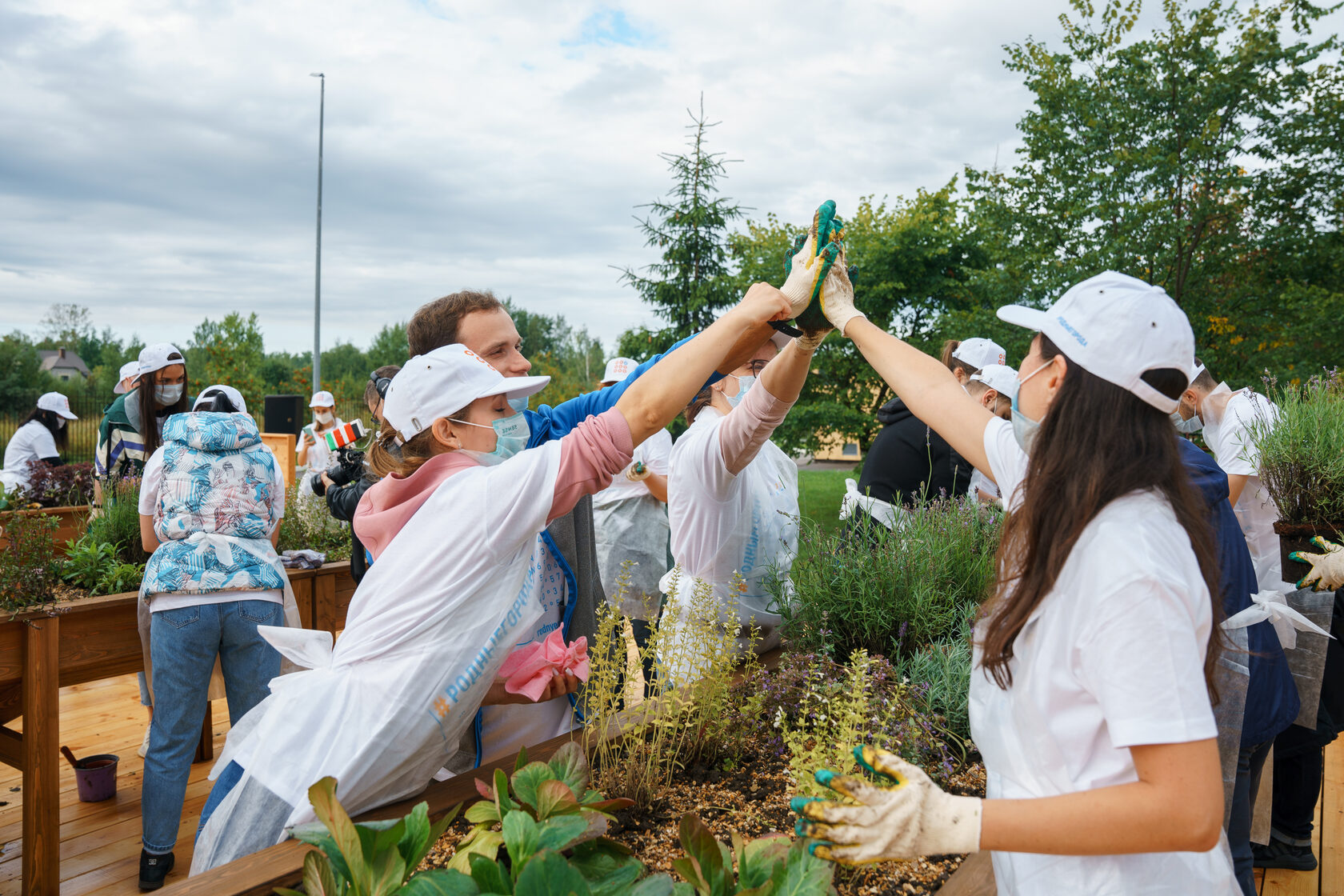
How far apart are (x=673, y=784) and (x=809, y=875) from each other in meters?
0.80

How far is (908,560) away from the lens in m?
2.69

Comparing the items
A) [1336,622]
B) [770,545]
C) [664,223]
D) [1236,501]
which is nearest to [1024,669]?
[770,545]

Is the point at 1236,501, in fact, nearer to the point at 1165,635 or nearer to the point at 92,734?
the point at 1165,635

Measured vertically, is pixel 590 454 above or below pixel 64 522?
above

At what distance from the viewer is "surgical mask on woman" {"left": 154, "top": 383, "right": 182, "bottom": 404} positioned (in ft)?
14.7

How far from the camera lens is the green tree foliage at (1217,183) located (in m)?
7.23

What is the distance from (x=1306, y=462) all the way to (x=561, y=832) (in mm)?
3358

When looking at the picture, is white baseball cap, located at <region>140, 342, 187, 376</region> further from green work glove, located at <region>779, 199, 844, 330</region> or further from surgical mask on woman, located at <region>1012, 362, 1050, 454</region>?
surgical mask on woman, located at <region>1012, 362, 1050, 454</region>

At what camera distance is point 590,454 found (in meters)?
1.57

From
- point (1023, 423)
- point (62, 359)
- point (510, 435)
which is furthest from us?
point (62, 359)

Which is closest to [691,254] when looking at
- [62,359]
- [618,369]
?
[618,369]

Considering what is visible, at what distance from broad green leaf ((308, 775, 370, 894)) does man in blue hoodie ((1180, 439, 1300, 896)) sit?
6.93 feet

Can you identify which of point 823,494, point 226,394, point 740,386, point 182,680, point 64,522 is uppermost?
point 740,386

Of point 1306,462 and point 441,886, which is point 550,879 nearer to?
point 441,886
